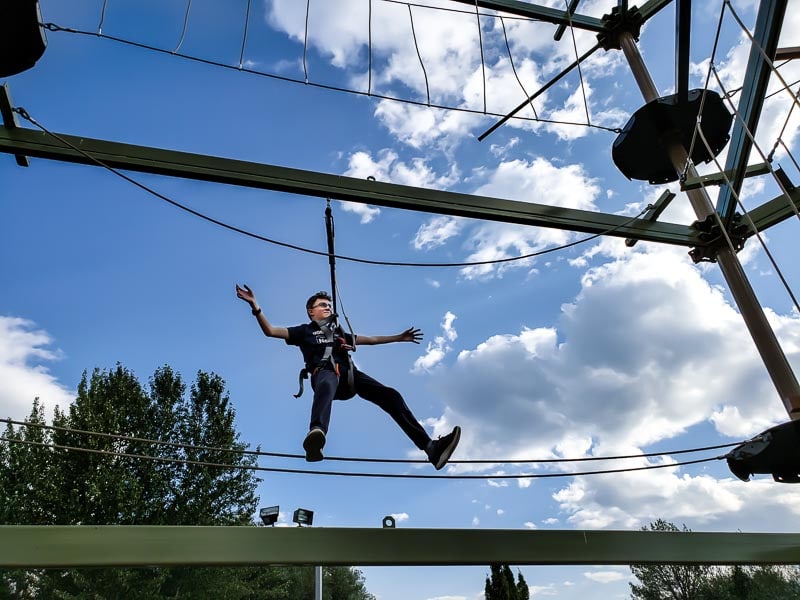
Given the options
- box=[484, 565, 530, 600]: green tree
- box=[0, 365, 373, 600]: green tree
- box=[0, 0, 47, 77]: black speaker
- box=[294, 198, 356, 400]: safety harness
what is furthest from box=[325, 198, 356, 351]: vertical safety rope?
box=[0, 365, 373, 600]: green tree

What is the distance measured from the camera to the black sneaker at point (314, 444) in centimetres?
335

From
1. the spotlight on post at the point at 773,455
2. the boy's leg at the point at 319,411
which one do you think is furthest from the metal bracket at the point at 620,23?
the boy's leg at the point at 319,411

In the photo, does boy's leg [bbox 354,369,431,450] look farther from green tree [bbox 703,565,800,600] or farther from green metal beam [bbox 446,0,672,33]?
green metal beam [bbox 446,0,672,33]

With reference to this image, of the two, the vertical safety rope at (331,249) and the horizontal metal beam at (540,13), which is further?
the horizontal metal beam at (540,13)

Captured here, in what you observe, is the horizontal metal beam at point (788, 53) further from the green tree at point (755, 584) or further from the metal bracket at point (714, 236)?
the green tree at point (755, 584)

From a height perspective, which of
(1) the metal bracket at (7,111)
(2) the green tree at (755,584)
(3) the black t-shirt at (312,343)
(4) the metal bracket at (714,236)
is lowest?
(2) the green tree at (755,584)

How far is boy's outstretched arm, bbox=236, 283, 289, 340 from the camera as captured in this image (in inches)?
140

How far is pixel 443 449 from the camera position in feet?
11.9

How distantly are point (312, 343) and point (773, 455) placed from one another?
121 inches

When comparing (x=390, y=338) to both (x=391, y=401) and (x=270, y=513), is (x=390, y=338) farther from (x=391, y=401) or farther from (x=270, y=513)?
(x=270, y=513)

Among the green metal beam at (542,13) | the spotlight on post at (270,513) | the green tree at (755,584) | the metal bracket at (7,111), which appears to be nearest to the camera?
the green tree at (755,584)

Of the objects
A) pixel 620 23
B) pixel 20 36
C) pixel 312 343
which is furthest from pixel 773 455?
pixel 20 36

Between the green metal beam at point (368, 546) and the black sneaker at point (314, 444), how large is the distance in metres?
1.27

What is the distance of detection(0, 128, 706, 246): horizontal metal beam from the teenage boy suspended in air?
0.93 meters
